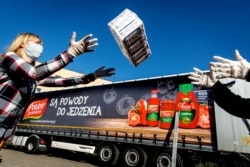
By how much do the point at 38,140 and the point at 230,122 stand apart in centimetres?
1130

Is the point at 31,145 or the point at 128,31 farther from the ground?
the point at 128,31

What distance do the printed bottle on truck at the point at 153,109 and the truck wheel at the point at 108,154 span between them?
2.20 metres

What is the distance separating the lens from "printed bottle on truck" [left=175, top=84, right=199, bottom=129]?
9.51m

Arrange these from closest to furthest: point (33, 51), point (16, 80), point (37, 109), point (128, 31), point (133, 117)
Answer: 1. point (16, 80)
2. point (33, 51)
3. point (133, 117)
4. point (128, 31)
5. point (37, 109)

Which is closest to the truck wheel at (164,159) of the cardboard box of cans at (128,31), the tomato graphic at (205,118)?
the tomato graphic at (205,118)

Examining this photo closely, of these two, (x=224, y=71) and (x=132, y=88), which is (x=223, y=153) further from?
(x=224, y=71)

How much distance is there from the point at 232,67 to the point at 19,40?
1938 millimetres

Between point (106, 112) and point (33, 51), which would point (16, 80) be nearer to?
point (33, 51)

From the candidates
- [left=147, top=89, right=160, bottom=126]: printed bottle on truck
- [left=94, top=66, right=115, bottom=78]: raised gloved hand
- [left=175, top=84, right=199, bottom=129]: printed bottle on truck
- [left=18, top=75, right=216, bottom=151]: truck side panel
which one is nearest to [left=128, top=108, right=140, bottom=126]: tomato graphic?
[left=18, top=75, right=216, bottom=151]: truck side panel

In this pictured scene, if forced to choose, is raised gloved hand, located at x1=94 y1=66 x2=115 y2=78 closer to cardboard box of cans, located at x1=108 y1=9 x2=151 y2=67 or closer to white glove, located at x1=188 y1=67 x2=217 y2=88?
white glove, located at x1=188 y1=67 x2=217 y2=88

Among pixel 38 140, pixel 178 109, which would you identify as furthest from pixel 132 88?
pixel 38 140

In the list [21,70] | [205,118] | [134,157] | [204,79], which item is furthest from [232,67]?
[134,157]

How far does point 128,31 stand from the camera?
13.4 meters

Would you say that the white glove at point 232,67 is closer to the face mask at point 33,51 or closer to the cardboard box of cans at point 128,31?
the face mask at point 33,51
